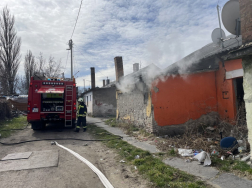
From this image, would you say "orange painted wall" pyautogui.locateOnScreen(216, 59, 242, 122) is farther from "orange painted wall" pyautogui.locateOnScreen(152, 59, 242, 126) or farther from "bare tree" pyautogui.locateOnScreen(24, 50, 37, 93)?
"bare tree" pyautogui.locateOnScreen(24, 50, 37, 93)

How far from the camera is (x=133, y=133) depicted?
28.0 feet

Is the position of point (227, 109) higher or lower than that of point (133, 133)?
higher

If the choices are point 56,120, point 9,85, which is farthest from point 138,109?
point 9,85

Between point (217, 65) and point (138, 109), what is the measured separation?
13.1 feet

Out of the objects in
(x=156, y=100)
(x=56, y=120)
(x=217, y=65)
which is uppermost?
(x=217, y=65)

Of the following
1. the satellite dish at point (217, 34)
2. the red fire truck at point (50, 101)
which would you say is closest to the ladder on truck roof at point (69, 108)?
the red fire truck at point (50, 101)

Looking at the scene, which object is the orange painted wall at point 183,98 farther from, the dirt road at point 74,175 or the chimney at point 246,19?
the chimney at point 246,19

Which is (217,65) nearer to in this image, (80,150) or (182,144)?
(182,144)

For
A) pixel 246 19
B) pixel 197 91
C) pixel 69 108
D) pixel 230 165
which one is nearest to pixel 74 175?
pixel 230 165

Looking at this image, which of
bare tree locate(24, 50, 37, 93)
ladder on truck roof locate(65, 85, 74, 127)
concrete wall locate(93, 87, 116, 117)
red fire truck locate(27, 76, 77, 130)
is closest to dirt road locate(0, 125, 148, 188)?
red fire truck locate(27, 76, 77, 130)

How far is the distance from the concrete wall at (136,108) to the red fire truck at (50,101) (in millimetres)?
2778

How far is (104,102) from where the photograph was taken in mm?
20219

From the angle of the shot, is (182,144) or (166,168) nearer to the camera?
(166,168)

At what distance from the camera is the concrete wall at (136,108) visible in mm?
8043
